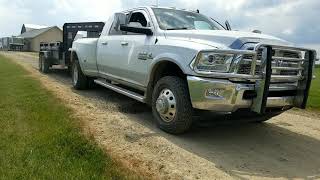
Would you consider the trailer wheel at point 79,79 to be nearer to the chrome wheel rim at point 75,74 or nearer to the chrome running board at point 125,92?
the chrome wheel rim at point 75,74

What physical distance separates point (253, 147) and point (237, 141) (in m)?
0.33

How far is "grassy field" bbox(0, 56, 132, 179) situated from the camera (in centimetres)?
489

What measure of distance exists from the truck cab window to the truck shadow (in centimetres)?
159

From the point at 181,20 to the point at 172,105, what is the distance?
1880mm

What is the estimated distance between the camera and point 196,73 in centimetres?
595

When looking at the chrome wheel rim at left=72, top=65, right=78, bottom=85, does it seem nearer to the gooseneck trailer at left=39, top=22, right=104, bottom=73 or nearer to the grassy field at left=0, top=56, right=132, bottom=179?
Answer: the grassy field at left=0, top=56, right=132, bottom=179

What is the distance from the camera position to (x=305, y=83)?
635 cm

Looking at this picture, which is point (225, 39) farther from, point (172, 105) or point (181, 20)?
point (181, 20)

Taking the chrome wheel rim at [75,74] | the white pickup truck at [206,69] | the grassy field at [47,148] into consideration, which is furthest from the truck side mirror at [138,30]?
the chrome wheel rim at [75,74]

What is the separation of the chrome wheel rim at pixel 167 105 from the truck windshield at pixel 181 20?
125 cm

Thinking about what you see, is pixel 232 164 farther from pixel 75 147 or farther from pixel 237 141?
pixel 75 147

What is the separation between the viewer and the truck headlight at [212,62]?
19.0ft

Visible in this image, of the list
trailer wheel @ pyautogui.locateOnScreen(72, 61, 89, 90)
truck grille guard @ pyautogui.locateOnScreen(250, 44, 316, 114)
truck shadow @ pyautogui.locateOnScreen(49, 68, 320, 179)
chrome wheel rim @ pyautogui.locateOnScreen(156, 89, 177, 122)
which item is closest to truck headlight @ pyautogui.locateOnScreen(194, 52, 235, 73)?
truck grille guard @ pyautogui.locateOnScreen(250, 44, 316, 114)

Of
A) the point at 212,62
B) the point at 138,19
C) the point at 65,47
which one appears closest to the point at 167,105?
the point at 212,62
